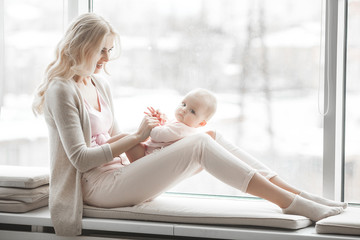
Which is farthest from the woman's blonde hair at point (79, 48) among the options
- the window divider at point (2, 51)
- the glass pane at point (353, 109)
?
the glass pane at point (353, 109)

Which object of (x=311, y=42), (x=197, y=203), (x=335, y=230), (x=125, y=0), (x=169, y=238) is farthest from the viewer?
(x=125, y=0)

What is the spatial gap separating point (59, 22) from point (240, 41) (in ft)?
3.35

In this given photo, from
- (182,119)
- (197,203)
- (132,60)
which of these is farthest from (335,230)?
(132,60)

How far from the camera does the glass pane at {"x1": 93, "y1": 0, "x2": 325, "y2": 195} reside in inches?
99.0

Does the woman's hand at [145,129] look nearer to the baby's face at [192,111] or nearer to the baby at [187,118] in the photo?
the baby at [187,118]

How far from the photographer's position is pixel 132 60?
9.00ft

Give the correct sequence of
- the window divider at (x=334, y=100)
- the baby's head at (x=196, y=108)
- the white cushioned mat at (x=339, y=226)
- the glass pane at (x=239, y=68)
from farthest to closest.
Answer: the glass pane at (x=239, y=68)
the window divider at (x=334, y=100)
the baby's head at (x=196, y=108)
the white cushioned mat at (x=339, y=226)

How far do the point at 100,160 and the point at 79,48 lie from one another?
49 centimetres

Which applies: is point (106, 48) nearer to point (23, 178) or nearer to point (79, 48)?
point (79, 48)

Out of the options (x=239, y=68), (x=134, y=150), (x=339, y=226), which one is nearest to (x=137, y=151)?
(x=134, y=150)

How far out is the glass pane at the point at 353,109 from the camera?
2.42 m

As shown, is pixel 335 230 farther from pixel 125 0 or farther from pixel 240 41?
pixel 125 0

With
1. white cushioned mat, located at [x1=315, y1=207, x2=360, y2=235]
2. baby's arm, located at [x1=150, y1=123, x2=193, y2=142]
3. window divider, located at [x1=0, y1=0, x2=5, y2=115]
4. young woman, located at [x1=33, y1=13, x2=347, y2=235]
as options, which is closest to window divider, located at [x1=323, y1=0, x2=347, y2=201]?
young woman, located at [x1=33, y1=13, x2=347, y2=235]

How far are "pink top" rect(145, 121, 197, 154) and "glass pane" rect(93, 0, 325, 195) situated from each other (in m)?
0.45
